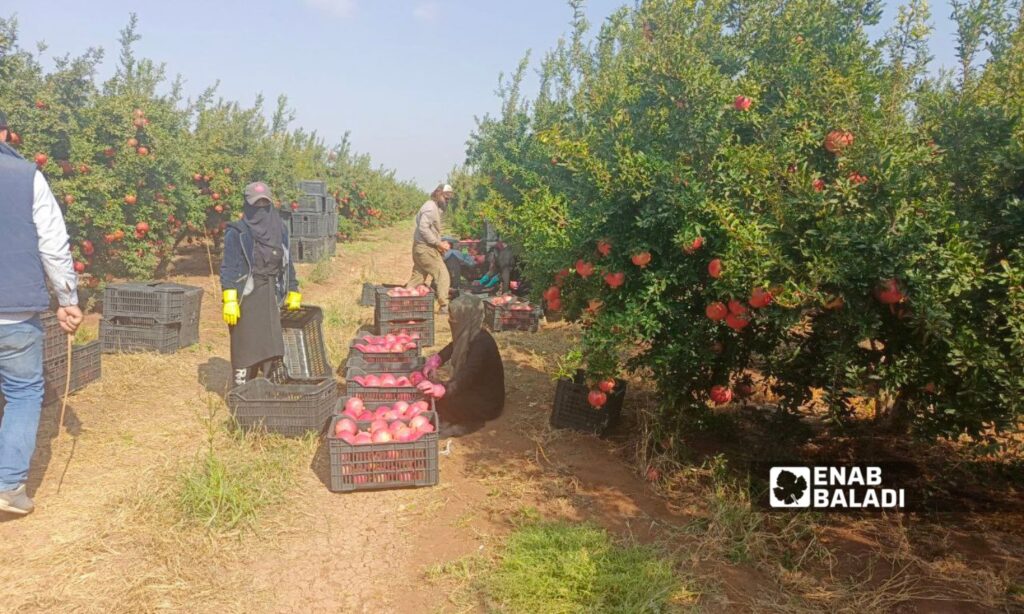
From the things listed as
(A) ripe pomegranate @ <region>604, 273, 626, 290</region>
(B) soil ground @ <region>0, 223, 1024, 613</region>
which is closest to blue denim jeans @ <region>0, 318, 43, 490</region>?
(B) soil ground @ <region>0, 223, 1024, 613</region>

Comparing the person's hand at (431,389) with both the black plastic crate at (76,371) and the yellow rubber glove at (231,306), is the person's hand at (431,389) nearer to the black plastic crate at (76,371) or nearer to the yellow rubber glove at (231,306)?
the yellow rubber glove at (231,306)

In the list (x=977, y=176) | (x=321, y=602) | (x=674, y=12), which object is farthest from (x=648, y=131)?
(x=321, y=602)

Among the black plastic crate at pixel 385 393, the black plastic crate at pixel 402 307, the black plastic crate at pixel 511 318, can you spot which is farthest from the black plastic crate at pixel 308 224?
the black plastic crate at pixel 385 393

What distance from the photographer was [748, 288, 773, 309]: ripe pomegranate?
3672mm

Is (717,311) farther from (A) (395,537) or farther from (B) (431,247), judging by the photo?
(B) (431,247)

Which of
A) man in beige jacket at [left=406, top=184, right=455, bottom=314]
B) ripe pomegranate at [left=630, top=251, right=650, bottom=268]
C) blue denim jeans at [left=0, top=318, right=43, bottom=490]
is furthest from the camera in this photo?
man in beige jacket at [left=406, top=184, right=455, bottom=314]

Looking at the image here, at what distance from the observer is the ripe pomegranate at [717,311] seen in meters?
4.09

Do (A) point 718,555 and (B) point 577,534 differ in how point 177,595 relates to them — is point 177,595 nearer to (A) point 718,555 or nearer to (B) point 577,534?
(B) point 577,534

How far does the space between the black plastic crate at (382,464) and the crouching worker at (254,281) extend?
143 centimetres

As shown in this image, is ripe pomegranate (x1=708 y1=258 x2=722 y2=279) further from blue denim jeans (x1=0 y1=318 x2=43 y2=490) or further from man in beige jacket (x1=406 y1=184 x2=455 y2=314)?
man in beige jacket (x1=406 y1=184 x2=455 y2=314)

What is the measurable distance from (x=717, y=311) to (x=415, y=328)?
16.9 ft

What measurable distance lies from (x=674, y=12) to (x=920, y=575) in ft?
14.4

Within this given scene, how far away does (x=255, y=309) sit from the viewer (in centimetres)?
577

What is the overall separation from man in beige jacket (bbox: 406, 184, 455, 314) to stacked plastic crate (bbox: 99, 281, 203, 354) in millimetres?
3052
